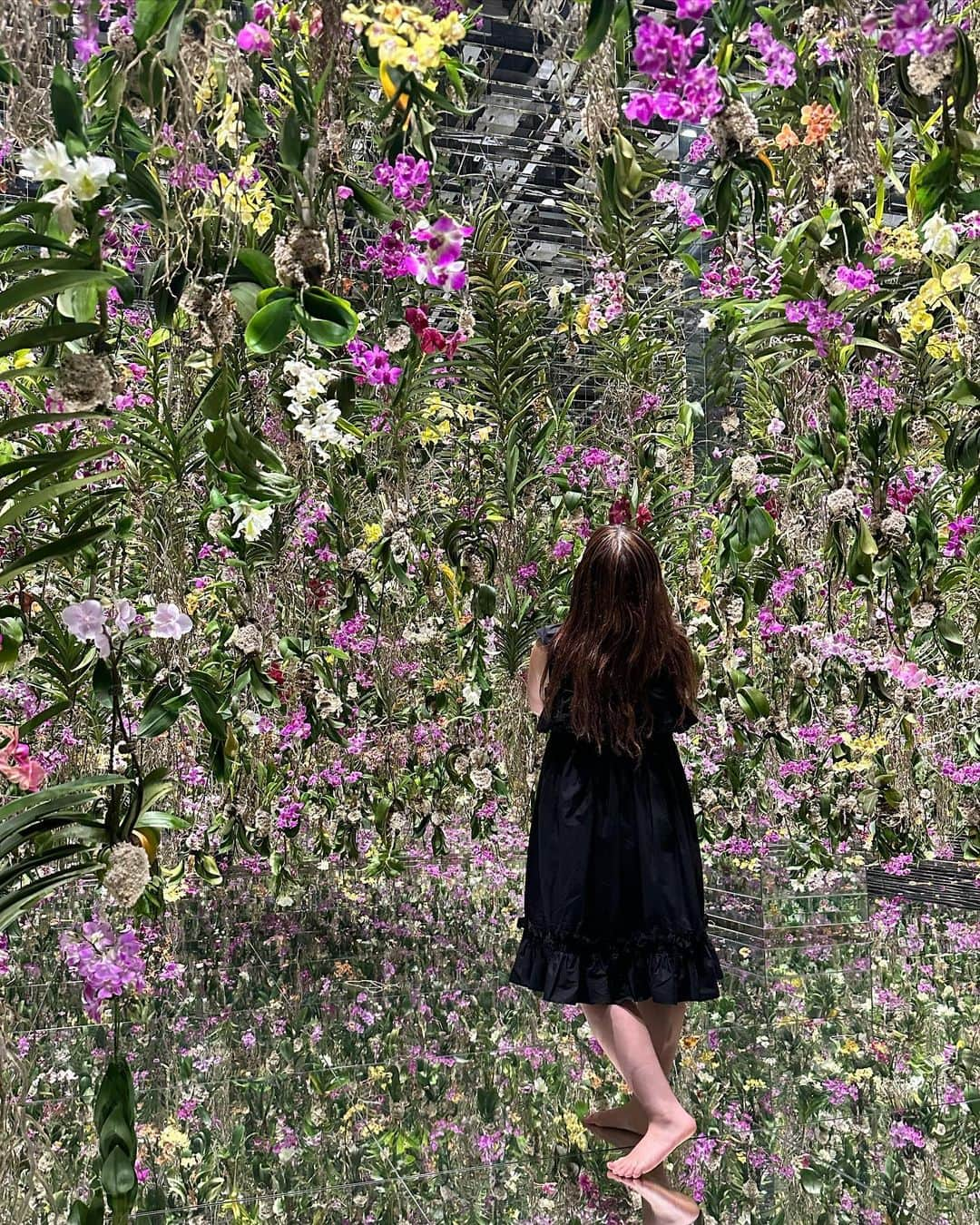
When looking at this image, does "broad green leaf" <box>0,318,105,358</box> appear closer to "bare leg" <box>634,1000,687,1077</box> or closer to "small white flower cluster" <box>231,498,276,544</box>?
"small white flower cluster" <box>231,498,276,544</box>

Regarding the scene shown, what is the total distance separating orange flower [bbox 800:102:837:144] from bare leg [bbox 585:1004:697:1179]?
4.79 ft

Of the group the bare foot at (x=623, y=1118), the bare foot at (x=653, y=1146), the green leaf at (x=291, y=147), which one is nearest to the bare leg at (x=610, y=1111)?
the bare foot at (x=623, y=1118)

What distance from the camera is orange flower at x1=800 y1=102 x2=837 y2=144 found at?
5.26ft

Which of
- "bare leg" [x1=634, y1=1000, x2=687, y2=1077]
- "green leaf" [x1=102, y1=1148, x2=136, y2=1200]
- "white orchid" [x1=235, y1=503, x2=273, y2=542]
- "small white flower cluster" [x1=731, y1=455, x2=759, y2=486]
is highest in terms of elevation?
"small white flower cluster" [x1=731, y1=455, x2=759, y2=486]

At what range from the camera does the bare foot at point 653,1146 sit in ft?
5.97

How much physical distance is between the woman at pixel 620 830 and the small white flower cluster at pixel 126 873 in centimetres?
95

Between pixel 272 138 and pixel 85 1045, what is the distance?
6.63 ft

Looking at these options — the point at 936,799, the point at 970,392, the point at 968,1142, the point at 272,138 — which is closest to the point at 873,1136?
the point at 968,1142

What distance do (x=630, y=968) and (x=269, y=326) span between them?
4.46 ft

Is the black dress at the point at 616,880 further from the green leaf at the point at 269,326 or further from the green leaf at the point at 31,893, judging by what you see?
the green leaf at the point at 269,326

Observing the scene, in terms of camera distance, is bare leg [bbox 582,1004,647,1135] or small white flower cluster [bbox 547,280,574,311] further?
small white flower cluster [bbox 547,280,574,311]

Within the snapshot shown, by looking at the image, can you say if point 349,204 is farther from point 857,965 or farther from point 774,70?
point 857,965

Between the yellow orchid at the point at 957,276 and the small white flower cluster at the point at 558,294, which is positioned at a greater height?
the small white flower cluster at the point at 558,294

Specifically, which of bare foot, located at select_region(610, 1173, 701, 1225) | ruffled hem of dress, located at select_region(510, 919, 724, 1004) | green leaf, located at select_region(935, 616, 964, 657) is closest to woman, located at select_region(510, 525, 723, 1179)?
ruffled hem of dress, located at select_region(510, 919, 724, 1004)
